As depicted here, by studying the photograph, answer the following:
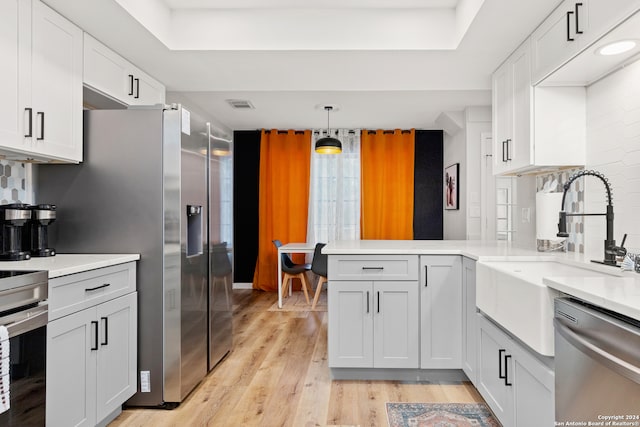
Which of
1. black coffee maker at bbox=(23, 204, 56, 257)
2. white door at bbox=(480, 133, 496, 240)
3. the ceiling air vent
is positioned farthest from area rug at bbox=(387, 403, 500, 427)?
the ceiling air vent

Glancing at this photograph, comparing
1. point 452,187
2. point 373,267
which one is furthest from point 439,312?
point 452,187

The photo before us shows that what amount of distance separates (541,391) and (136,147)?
91.8 inches

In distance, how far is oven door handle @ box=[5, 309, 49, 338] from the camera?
1467mm

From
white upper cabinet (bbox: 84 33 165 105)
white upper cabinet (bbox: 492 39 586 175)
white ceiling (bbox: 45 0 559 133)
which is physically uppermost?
white ceiling (bbox: 45 0 559 133)

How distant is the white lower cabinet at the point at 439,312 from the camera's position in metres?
2.59

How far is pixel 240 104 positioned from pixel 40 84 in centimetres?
258

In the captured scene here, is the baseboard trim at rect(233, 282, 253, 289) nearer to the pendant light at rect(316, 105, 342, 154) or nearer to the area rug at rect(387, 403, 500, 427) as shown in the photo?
the pendant light at rect(316, 105, 342, 154)

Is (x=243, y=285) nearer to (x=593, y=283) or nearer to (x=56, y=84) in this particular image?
(x=56, y=84)

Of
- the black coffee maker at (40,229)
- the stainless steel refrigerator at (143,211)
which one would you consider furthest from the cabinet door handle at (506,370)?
the black coffee maker at (40,229)

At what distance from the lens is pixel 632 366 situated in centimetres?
98

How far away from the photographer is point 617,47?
71.6 inches

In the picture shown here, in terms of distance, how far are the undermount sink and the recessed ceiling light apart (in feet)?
3.38

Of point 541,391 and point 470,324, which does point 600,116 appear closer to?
point 470,324

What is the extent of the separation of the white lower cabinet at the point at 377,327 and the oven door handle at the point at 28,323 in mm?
1611
